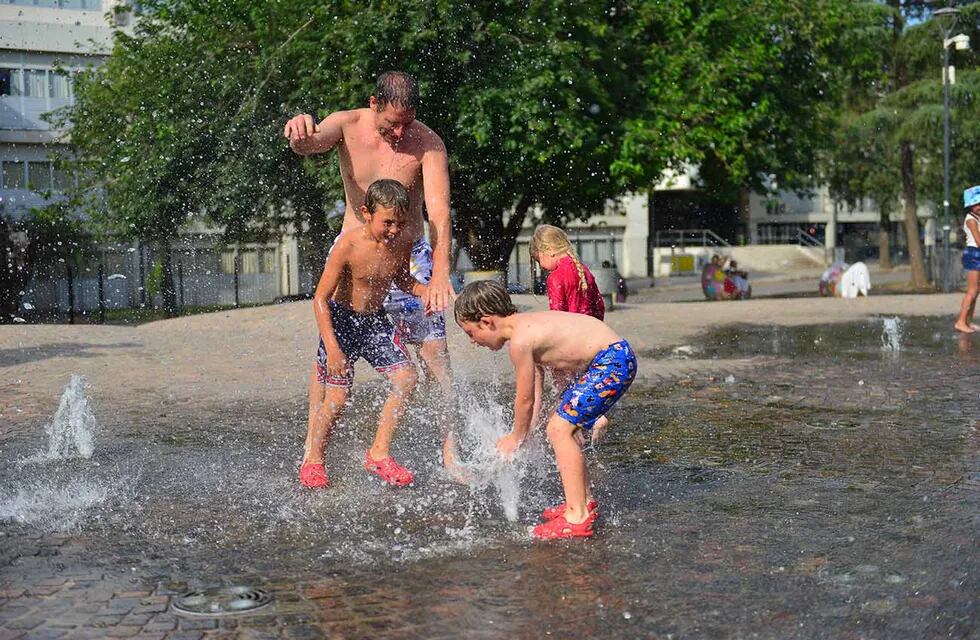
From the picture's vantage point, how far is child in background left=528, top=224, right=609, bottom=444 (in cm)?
A: 689

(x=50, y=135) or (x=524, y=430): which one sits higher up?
(x=50, y=135)

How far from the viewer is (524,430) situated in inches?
191

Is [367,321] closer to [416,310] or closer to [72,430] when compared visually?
[416,310]

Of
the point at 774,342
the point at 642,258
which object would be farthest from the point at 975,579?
the point at 642,258

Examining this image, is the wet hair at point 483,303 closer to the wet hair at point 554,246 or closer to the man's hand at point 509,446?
the man's hand at point 509,446

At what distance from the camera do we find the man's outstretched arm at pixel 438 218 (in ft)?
18.8

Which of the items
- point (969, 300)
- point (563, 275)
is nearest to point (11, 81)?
point (969, 300)

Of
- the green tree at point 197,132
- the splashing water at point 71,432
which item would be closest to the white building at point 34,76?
the green tree at point 197,132

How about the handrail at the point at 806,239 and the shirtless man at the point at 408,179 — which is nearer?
the shirtless man at the point at 408,179

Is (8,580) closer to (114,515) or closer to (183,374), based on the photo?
(114,515)

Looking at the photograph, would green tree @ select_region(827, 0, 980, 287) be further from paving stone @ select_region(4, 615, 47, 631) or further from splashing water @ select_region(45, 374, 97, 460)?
paving stone @ select_region(4, 615, 47, 631)

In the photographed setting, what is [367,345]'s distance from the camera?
593 centimetres

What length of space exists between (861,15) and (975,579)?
95.4 ft

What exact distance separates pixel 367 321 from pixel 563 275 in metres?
1.47
